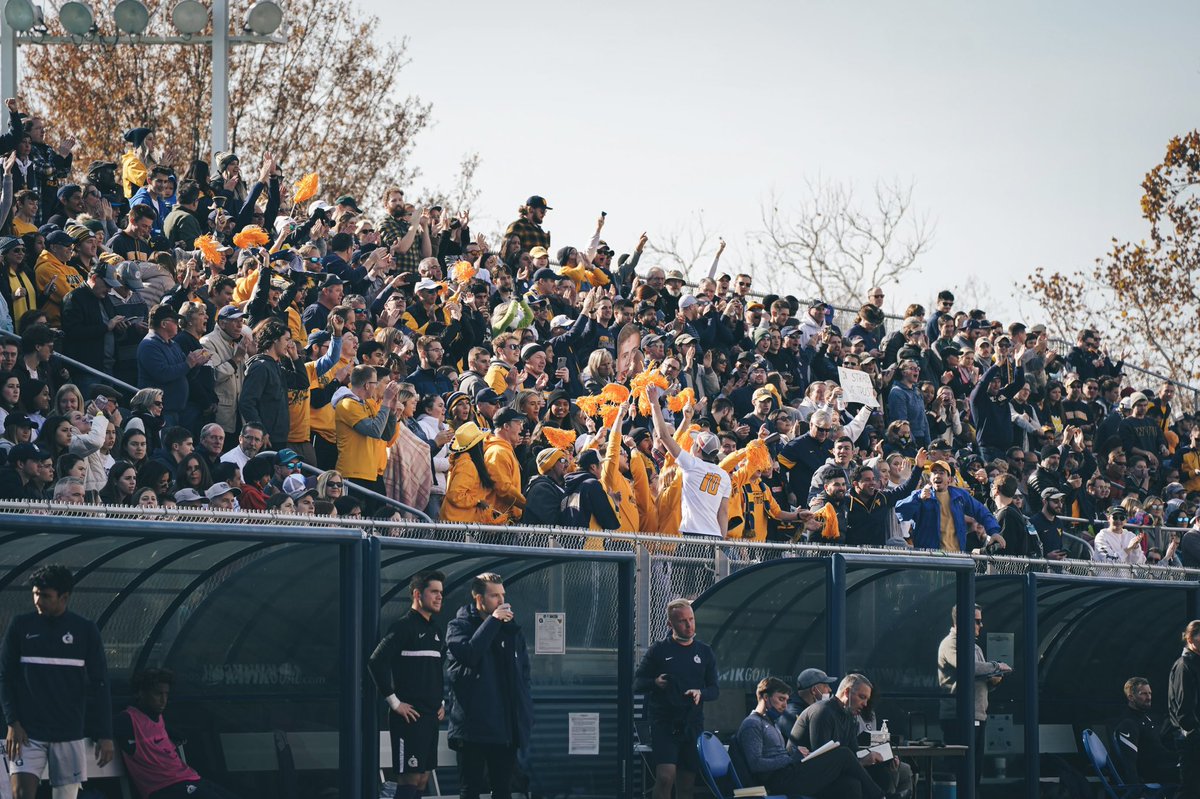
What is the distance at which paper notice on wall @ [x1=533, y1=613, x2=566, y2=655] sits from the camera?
1102 cm

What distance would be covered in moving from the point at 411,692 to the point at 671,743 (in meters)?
2.39

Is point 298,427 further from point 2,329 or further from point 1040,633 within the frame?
point 1040,633

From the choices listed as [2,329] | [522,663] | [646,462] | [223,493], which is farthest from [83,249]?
[522,663]

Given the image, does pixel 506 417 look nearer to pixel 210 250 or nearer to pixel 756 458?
pixel 756 458

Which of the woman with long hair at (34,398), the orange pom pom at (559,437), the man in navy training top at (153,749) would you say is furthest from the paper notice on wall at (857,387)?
the man in navy training top at (153,749)

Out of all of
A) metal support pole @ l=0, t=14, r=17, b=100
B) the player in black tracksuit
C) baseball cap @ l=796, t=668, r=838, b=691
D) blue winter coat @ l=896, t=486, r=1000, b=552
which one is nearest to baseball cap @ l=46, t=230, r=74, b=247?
the player in black tracksuit

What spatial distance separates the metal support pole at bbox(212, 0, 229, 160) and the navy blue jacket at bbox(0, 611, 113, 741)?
15.9 meters

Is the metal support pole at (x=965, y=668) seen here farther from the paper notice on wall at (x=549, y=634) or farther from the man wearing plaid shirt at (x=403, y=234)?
the man wearing plaid shirt at (x=403, y=234)

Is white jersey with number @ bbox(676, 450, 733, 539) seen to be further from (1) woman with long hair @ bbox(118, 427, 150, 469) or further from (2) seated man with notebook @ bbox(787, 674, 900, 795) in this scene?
(1) woman with long hair @ bbox(118, 427, 150, 469)

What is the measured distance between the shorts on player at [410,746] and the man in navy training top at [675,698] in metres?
2.11

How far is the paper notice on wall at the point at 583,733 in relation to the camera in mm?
11078

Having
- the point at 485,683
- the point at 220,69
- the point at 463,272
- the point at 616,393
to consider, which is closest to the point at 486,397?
the point at 616,393

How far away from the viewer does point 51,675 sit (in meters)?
8.59

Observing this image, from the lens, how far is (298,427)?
48.3 feet
